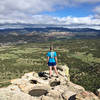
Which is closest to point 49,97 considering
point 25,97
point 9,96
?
point 25,97

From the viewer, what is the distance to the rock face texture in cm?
2050

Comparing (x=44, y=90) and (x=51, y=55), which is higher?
(x=51, y=55)

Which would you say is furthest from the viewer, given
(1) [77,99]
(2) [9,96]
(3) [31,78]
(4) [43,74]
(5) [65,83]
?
(4) [43,74]

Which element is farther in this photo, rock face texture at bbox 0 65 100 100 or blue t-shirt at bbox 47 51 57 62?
blue t-shirt at bbox 47 51 57 62

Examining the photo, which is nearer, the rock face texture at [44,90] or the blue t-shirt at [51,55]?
the rock face texture at [44,90]

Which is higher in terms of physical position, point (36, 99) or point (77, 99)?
point (77, 99)

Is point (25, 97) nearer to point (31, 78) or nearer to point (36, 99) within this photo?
point (36, 99)

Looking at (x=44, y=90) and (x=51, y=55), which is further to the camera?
(x=51, y=55)

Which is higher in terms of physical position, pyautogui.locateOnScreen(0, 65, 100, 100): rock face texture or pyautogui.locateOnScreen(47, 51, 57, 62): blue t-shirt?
pyautogui.locateOnScreen(47, 51, 57, 62): blue t-shirt

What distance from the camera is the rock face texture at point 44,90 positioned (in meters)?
20.5

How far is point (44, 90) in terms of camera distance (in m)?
27.6

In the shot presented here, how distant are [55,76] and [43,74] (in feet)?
11.3

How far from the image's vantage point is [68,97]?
20922 mm

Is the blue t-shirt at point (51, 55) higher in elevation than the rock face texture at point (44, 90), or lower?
higher
